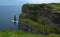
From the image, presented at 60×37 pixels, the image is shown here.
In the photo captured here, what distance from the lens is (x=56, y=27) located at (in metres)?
47.9

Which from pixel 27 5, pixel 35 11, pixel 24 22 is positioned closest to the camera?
pixel 24 22

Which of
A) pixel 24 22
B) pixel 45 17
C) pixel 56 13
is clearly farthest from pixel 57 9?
pixel 24 22

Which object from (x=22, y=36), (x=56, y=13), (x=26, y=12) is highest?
(x=22, y=36)

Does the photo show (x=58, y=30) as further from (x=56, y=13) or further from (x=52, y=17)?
(x=52, y=17)

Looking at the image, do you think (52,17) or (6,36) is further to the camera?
(52,17)

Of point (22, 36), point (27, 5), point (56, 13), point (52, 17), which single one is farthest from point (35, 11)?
point (22, 36)

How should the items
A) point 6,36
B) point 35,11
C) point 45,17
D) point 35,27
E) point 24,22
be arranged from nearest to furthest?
point 6,36, point 35,27, point 45,17, point 24,22, point 35,11

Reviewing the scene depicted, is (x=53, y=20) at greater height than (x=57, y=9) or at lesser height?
lesser

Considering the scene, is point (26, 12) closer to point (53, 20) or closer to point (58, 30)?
point (53, 20)

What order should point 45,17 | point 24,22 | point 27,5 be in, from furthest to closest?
point 27,5
point 24,22
point 45,17

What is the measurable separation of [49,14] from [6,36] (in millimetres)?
49522

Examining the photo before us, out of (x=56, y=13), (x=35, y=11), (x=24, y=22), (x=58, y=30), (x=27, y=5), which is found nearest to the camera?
(x=58, y=30)

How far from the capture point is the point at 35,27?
178ft

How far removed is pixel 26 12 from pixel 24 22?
104ft
